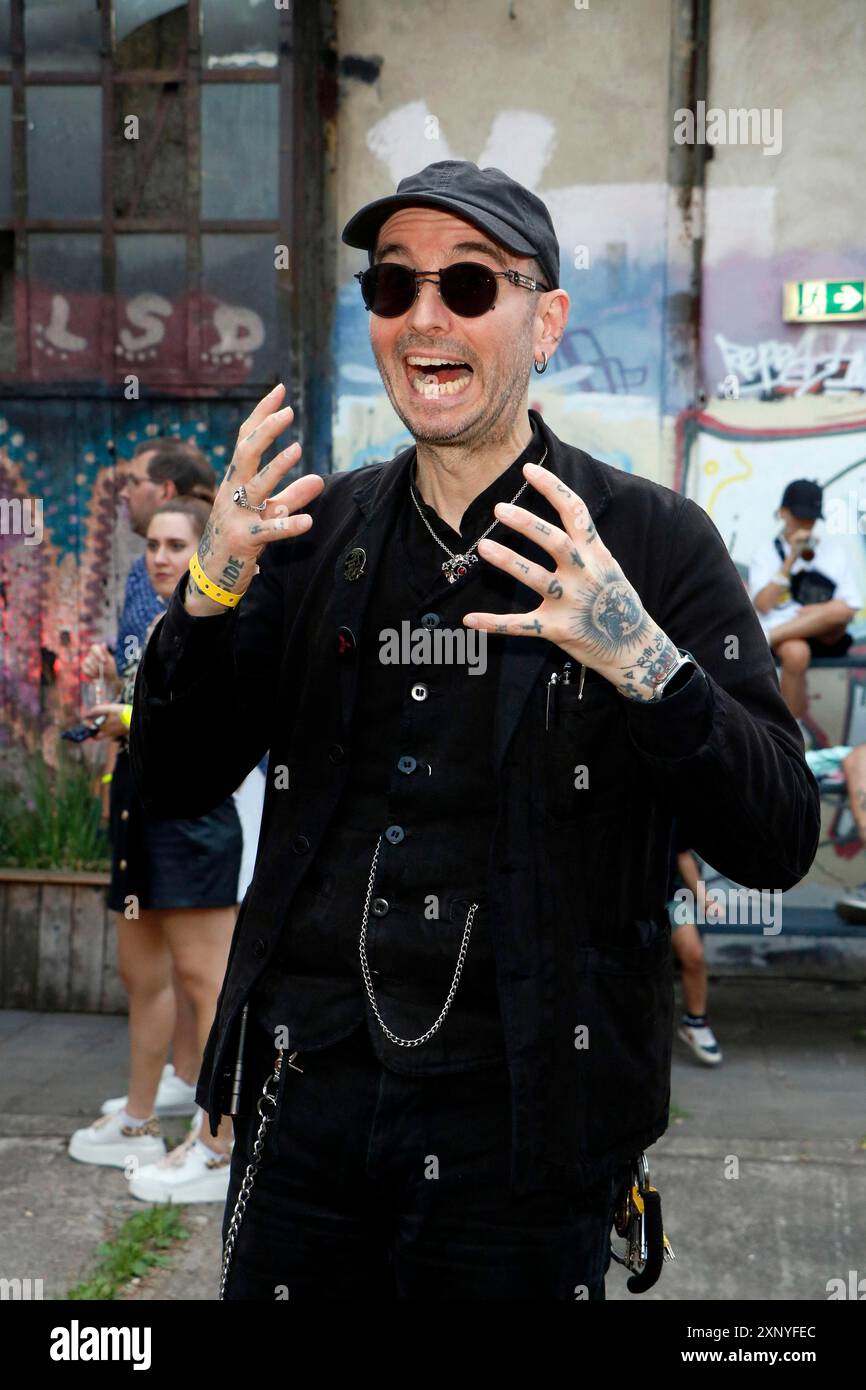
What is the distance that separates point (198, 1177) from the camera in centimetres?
480

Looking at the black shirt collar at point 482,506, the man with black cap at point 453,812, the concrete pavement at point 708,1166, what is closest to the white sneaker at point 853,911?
the concrete pavement at point 708,1166

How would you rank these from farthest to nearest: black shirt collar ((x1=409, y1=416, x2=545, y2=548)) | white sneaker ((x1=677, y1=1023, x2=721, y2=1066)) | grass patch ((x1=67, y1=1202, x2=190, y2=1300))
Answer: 1. white sneaker ((x1=677, y1=1023, x2=721, y2=1066))
2. grass patch ((x1=67, y1=1202, x2=190, y2=1300))
3. black shirt collar ((x1=409, y1=416, x2=545, y2=548))

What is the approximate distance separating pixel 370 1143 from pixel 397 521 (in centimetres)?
93

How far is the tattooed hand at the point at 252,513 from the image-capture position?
2.08m

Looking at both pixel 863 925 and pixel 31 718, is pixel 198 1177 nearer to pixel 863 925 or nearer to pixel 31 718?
pixel 863 925

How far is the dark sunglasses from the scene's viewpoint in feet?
7.53

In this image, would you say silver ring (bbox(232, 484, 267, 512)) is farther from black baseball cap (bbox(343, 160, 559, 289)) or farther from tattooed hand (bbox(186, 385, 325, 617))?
black baseball cap (bbox(343, 160, 559, 289))

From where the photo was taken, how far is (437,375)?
2.30 m

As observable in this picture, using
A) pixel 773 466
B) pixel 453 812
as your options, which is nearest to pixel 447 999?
pixel 453 812

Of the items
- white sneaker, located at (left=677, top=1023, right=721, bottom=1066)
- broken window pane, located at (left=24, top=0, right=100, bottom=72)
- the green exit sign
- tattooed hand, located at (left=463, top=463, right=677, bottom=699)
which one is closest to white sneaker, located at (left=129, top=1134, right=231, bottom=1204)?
white sneaker, located at (left=677, top=1023, right=721, bottom=1066)

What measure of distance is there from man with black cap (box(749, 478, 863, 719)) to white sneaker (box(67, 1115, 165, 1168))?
3.50 meters

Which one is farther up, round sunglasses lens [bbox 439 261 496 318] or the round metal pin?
round sunglasses lens [bbox 439 261 496 318]

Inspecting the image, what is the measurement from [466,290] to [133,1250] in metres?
3.11
